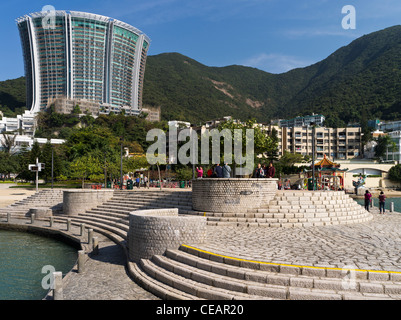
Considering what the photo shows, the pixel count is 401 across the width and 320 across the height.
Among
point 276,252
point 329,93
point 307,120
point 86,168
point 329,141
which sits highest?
point 329,93

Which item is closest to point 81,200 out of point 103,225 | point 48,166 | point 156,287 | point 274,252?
point 103,225

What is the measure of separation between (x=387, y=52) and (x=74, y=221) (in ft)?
584

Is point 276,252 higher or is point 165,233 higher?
point 165,233

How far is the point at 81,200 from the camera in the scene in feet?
68.6

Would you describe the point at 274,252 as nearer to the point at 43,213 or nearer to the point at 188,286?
the point at 188,286

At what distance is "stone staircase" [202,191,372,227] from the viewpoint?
13.5 meters

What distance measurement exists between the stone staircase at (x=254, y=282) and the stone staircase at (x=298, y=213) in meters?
5.46

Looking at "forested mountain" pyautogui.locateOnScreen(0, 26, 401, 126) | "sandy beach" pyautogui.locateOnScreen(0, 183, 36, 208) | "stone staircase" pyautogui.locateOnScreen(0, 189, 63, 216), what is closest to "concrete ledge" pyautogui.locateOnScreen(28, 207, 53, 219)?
"stone staircase" pyautogui.locateOnScreen(0, 189, 63, 216)

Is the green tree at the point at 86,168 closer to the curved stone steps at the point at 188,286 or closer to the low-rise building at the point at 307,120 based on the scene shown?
the curved stone steps at the point at 188,286

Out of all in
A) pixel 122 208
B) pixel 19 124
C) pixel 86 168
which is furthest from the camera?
pixel 19 124

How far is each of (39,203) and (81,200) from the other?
665 centimetres

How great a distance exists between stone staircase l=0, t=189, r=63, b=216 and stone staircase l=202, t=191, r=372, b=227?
50.8 ft
